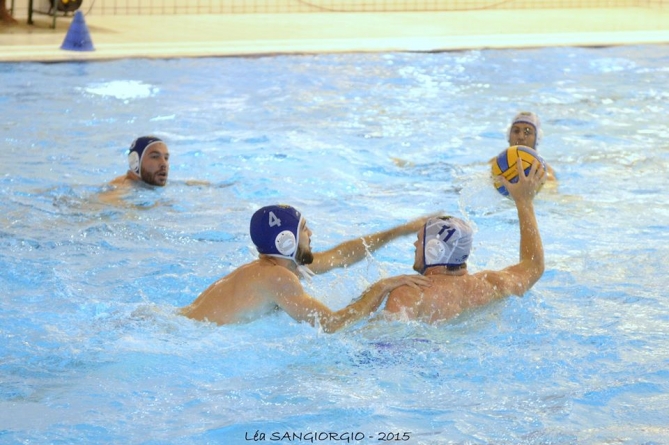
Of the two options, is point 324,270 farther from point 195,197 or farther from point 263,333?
point 195,197

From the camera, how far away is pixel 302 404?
4.21 meters

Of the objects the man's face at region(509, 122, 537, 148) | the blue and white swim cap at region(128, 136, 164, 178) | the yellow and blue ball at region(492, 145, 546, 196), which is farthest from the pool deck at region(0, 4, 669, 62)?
the yellow and blue ball at region(492, 145, 546, 196)

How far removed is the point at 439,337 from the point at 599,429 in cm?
91

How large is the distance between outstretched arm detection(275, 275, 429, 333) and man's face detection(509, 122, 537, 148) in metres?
3.08

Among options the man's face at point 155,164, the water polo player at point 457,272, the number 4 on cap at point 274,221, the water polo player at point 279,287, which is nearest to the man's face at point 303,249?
the water polo player at point 279,287

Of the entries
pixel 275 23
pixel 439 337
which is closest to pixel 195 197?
pixel 439 337

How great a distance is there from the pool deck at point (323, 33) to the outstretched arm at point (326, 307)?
8.60 m

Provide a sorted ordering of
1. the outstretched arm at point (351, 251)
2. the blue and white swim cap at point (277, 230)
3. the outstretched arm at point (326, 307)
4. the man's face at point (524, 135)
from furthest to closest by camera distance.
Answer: the man's face at point (524, 135)
the outstretched arm at point (351, 251)
the blue and white swim cap at point (277, 230)
the outstretched arm at point (326, 307)

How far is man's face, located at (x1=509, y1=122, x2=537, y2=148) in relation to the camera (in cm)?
732

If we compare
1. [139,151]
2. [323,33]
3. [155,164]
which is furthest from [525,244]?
[323,33]

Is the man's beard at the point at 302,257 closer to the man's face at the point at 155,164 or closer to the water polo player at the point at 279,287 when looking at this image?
the water polo player at the point at 279,287

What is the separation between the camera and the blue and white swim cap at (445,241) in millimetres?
4555

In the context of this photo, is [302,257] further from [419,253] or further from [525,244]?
[525,244]

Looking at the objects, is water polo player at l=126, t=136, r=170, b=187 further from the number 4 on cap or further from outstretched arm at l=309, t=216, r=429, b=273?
the number 4 on cap
